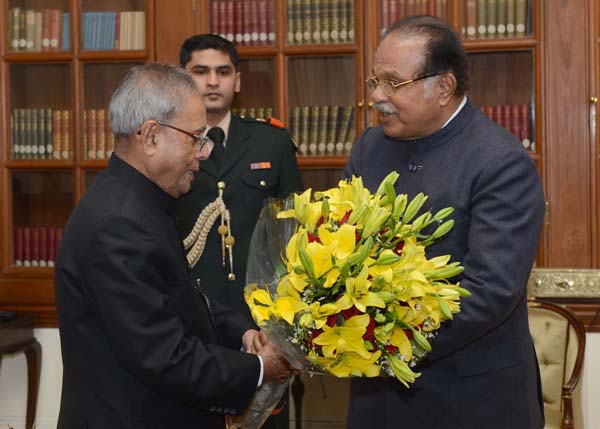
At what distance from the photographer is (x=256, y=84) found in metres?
4.32

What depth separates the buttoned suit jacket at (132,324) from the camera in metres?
1.82

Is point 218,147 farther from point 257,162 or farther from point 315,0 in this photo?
point 315,0

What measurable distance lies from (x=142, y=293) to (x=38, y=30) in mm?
2982

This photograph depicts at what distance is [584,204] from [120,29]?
2313 millimetres

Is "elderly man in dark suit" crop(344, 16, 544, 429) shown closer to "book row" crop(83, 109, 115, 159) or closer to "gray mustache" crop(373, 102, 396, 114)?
"gray mustache" crop(373, 102, 396, 114)

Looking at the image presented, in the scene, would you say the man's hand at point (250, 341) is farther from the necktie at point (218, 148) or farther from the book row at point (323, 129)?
the book row at point (323, 129)

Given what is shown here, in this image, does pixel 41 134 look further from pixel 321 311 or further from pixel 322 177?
pixel 321 311

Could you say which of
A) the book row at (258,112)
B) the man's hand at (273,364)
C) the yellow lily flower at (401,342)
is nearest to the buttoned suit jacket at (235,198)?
the book row at (258,112)

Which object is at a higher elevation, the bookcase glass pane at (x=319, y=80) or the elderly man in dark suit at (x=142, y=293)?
Answer: the bookcase glass pane at (x=319, y=80)

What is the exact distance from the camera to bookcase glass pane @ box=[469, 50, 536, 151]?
→ 414 cm

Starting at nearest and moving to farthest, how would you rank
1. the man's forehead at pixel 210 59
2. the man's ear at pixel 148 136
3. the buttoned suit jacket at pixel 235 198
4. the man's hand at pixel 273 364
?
the man's ear at pixel 148 136, the man's hand at pixel 273 364, the buttoned suit jacket at pixel 235 198, the man's forehead at pixel 210 59

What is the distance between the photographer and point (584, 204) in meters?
4.05

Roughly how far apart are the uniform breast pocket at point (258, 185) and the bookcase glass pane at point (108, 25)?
1.31 meters

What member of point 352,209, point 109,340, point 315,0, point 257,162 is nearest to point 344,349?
point 352,209
